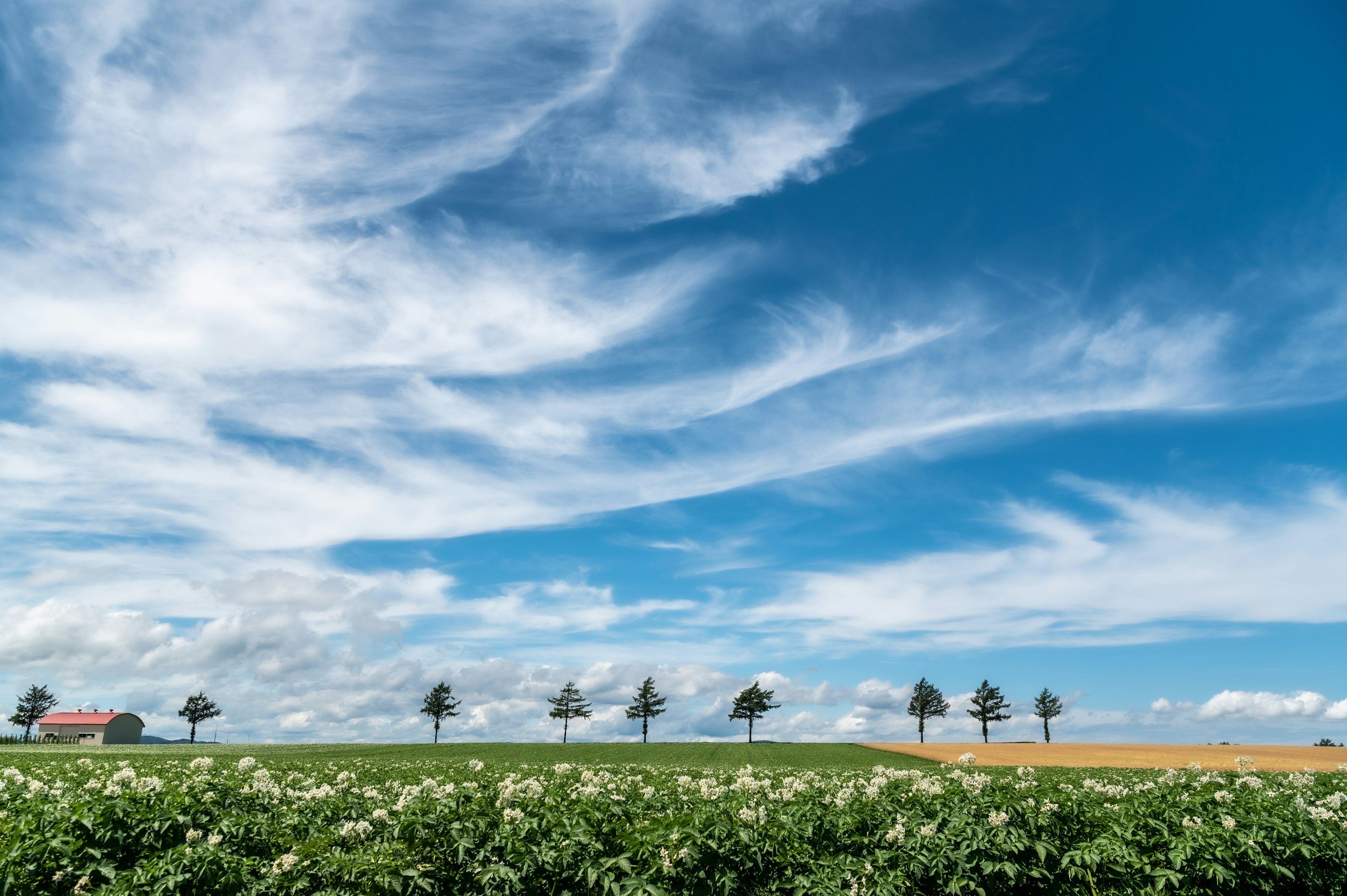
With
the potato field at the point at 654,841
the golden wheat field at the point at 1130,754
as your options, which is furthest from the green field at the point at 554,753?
the potato field at the point at 654,841

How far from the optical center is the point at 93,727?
117 meters

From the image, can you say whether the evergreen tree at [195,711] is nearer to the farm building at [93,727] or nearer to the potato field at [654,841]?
the farm building at [93,727]

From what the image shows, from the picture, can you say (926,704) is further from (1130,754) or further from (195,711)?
(195,711)

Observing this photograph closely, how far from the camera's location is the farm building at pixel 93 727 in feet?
382

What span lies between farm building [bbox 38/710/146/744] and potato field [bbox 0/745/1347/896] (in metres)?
139

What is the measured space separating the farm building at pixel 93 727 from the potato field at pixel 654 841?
5485 inches

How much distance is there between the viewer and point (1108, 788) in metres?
11.6

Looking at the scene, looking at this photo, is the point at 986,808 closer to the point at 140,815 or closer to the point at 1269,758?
the point at 140,815

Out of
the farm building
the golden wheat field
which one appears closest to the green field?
the golden wheat field

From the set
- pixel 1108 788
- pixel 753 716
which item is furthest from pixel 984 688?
pixel 1108 788

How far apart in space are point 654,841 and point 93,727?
150 metres

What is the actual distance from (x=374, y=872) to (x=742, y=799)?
465cm

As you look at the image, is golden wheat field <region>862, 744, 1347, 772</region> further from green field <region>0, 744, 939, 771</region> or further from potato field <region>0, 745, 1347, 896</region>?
potato field <region>0, 745, 1347, 896</region>

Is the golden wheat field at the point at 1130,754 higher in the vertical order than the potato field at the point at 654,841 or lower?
lower
